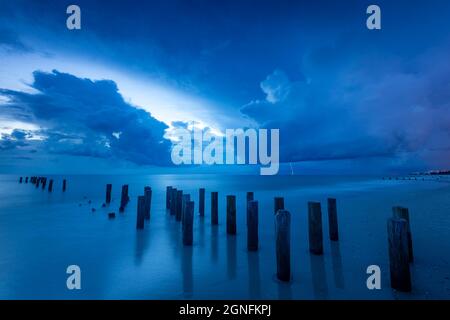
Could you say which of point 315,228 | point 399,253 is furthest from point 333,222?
point 399,253

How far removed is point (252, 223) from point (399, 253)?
3810 millimetres

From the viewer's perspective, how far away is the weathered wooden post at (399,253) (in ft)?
15.6

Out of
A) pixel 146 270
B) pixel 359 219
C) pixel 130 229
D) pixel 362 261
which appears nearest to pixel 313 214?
pixel 362 261

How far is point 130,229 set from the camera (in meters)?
11.5

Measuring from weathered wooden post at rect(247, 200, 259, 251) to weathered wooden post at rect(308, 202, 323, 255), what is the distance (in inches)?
64.0

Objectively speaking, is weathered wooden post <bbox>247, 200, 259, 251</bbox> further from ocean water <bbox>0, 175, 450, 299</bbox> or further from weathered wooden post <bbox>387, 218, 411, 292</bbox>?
weathered wooden post <bbox>387, 218, 411, 292</bbox>

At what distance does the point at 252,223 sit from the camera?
7.61 metres

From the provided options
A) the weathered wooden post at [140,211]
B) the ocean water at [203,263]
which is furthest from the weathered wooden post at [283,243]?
the weathered wooden post at [140,211]

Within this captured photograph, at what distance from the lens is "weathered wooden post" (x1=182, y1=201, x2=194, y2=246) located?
8.22m

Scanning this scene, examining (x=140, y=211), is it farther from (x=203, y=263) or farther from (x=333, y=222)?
(x=333, y=222)

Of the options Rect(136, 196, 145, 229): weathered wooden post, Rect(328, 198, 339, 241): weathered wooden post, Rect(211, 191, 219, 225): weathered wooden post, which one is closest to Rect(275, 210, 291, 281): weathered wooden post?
Rect(328, 198, 339, 241): weathered wooden post

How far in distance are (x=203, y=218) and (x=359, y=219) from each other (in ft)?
27.7

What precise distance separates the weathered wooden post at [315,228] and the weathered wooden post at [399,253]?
2.30 metres

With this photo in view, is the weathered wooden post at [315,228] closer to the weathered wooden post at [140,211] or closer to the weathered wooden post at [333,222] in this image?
the weathered wooden post at [333,222]
